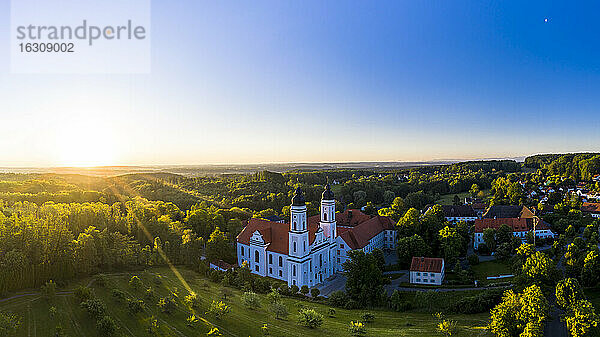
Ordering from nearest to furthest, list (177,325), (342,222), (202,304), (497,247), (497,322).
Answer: (497,322)
(177,325)
(202,304)
(497,247)
(342,222)

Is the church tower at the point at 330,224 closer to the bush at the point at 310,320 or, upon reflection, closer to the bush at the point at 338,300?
the bush at the point at 338,300

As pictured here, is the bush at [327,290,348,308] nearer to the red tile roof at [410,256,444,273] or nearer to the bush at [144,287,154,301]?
the red tile roof at [410,256,444,273]

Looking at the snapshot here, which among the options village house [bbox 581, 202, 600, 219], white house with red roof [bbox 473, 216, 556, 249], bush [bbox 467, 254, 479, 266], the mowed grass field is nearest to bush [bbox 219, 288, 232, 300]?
the mowed grass field

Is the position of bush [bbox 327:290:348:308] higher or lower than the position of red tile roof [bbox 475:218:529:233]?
lower

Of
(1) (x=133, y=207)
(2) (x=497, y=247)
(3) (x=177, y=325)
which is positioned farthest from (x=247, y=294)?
(2) (x=497, y=247)

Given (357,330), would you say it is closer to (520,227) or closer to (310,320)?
(310,320)

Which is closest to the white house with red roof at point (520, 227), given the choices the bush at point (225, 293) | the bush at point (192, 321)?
the bush at point (225, 293)

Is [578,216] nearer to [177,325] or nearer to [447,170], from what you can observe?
[177,325]

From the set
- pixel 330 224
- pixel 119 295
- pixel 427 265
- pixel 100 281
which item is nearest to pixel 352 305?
pixel 427 265
